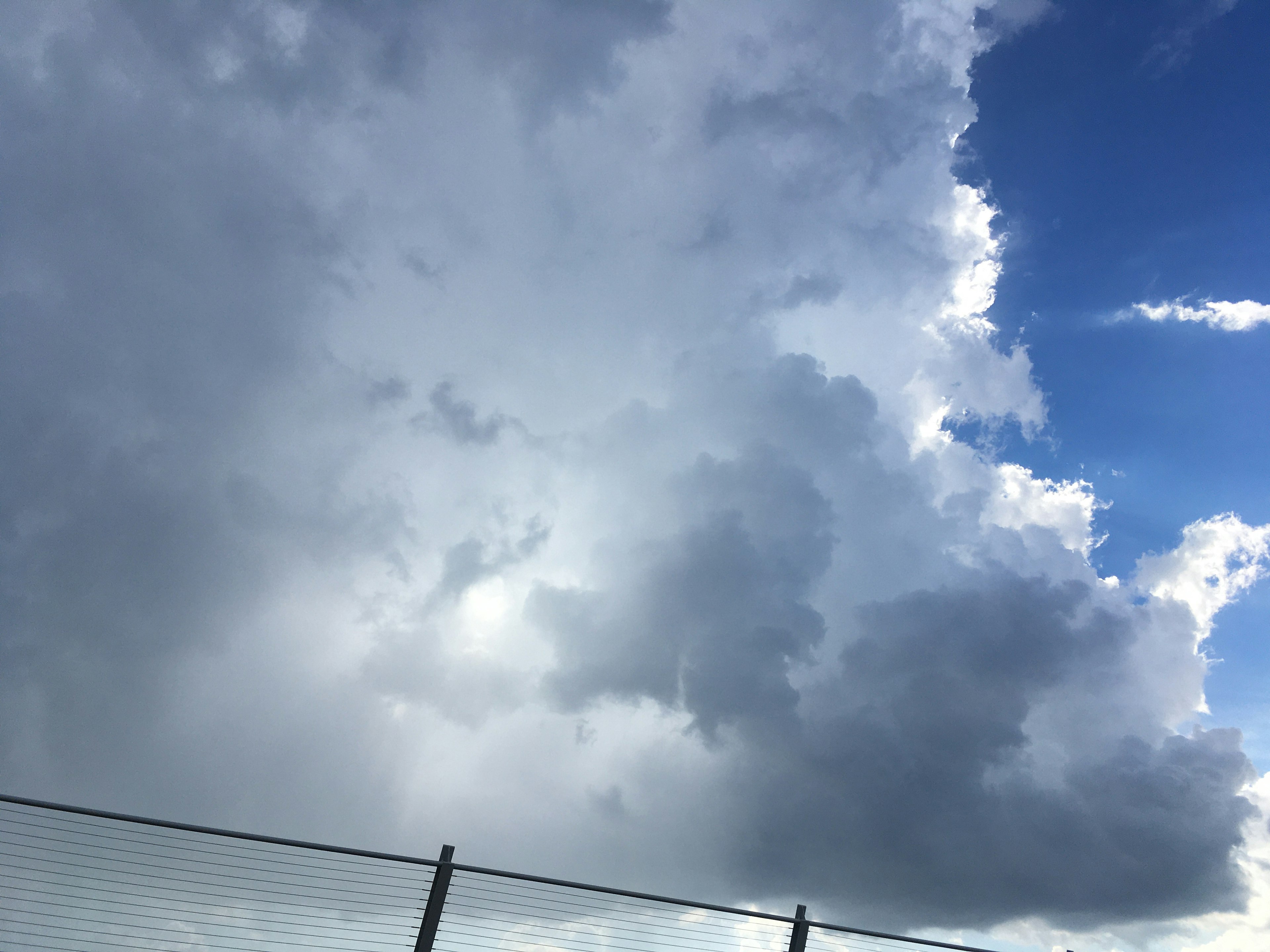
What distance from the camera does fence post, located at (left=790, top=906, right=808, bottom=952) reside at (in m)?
6.56

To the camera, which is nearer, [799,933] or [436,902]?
[436,902]

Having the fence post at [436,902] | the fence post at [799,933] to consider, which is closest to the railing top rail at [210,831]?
the fence post at [436,902]

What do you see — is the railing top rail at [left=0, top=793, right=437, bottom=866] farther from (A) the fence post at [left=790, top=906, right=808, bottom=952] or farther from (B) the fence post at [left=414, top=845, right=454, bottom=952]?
(A) the fence post at [left=790, top=906, right=808, bottom=952]

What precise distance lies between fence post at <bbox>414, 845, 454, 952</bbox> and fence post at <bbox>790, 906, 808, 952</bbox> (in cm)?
284

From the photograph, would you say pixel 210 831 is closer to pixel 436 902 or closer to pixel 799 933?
pixel 436 902

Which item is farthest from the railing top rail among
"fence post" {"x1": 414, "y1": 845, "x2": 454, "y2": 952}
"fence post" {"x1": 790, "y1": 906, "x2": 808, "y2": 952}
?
"fence post" {"x1": 790, "y1": 906, "x2": 808, "y2": 952}

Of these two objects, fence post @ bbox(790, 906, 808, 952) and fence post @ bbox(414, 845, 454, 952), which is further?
fence post @ bbox(790, 906, 808, 952)

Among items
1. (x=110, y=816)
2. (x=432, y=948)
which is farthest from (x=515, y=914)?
(x=110, y=816)

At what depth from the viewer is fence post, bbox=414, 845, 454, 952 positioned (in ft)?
18.3

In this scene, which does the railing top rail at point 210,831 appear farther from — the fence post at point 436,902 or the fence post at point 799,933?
the fence post at point 799,933

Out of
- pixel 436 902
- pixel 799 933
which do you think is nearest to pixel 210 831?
pixel 436 902

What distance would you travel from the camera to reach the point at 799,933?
6.62 metres

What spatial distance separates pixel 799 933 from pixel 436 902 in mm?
2961

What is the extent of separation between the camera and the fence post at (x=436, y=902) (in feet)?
18.3
